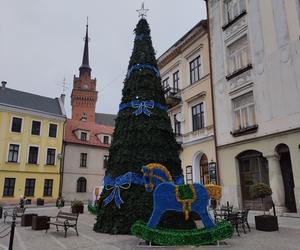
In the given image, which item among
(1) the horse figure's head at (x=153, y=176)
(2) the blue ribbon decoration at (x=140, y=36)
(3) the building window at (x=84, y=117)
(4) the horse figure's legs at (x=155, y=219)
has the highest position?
(3) the building window at (x=84, y=117)

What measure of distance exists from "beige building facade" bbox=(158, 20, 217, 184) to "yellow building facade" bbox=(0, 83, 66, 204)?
56.6 ft

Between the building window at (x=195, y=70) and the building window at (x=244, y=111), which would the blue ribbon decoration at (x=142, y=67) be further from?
the building window at (x=195, y=70)

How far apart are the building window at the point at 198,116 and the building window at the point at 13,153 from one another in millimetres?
21135

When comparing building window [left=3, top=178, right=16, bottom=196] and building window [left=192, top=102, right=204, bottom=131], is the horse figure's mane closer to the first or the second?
building window [left=192, top=102, right=204, bottom=131]

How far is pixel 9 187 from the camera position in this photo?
29.2m

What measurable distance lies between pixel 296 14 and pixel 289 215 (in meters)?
10.4

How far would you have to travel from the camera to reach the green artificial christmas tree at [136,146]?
31.4 feet

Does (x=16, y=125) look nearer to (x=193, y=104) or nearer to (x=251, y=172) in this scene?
(x=193, y=104)

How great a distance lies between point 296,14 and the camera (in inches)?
562

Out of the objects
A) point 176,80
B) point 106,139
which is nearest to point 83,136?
point 106,139

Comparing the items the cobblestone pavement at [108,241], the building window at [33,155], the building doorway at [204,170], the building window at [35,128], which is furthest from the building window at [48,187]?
the cobblestone pavement at [108,241]

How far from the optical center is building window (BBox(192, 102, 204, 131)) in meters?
20.3

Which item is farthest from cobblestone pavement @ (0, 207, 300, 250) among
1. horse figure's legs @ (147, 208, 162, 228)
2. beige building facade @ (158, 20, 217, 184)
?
beige building facade @ (158, 20, 217, 184)

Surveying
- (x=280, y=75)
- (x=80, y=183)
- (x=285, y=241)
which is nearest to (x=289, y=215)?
(x=285, y=241)
